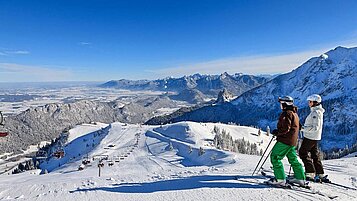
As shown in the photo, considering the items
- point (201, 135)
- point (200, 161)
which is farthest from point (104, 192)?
point (201, 135)

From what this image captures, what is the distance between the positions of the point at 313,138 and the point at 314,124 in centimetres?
57

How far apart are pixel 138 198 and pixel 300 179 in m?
5.56

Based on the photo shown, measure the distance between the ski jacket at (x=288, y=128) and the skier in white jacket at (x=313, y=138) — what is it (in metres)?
1.02

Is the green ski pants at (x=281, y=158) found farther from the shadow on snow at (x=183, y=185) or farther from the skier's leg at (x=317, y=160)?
the skier's leg at (x=317, y=160)

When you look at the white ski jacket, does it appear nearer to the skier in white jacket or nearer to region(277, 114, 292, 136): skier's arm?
the skier in white jacket

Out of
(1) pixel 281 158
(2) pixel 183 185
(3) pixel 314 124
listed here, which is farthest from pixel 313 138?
(2) pixel 183 185

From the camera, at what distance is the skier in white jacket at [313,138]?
1120cm

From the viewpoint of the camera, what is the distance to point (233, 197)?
982 centimetres

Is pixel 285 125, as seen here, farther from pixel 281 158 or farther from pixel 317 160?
pixel 317 160

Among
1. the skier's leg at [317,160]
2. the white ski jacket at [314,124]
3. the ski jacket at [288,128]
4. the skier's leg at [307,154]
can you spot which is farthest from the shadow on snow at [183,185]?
the white ski jacket at [314,124]

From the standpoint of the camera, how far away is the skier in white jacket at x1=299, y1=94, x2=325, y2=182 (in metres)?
11.2

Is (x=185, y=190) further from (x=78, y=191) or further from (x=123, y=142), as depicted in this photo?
(x=123, y=142)

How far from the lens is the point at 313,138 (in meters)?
11.4

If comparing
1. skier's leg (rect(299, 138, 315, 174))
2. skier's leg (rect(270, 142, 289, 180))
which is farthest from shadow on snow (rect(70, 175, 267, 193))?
skier's leg (rect(299, 138, 315, 174))
